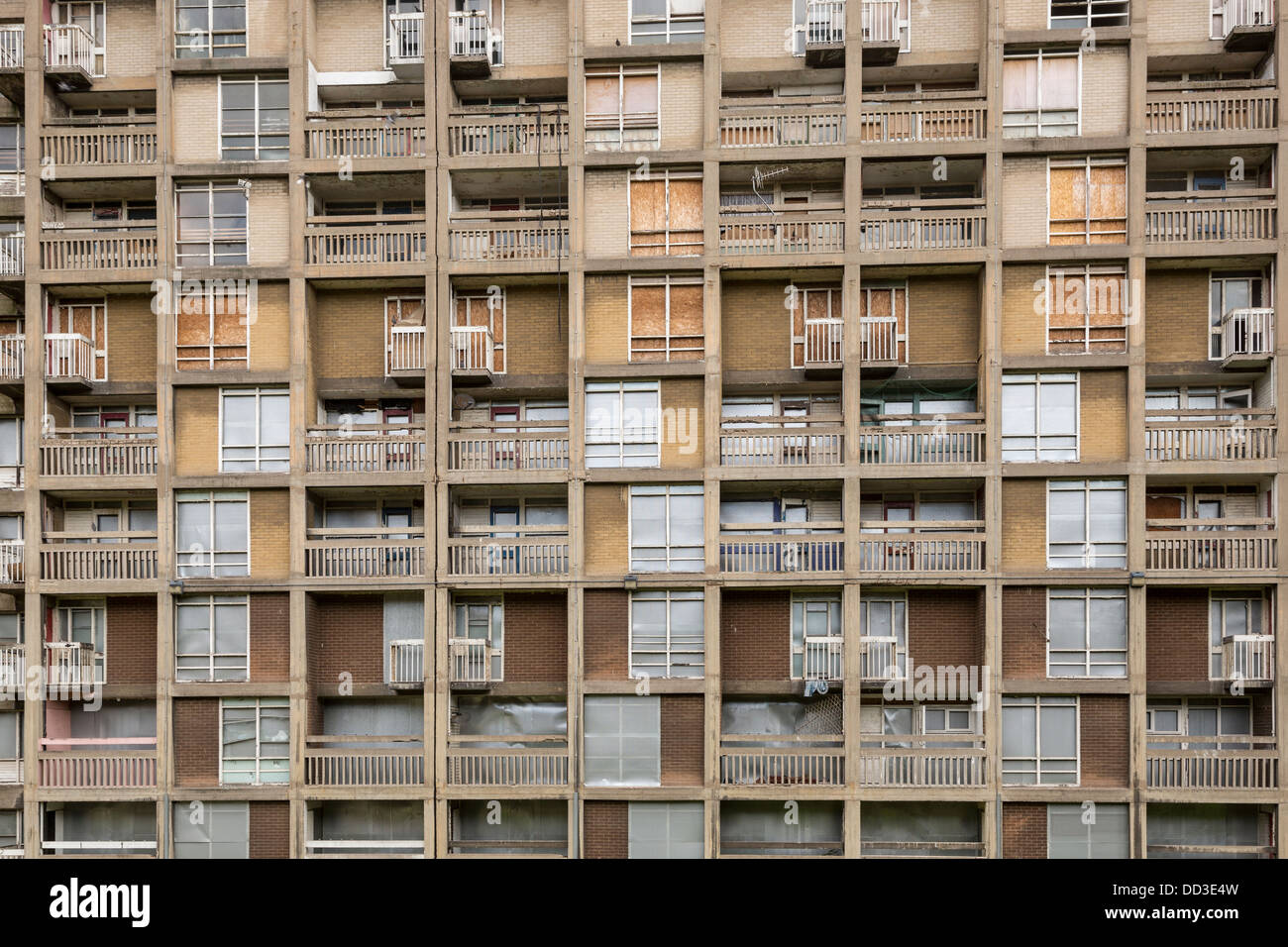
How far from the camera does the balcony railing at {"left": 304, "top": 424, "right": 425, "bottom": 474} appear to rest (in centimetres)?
2267

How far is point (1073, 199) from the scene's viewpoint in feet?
73.6

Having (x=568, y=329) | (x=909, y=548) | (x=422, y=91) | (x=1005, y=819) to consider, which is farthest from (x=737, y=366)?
(x=1005, y=819)

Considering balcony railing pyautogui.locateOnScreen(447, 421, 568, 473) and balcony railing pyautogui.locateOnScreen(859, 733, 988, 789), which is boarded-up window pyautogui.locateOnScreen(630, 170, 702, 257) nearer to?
balcony railing pyautogui.locateOnScreen(447, 421, 568, 473)

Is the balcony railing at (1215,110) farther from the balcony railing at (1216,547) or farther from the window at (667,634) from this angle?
the window at (667,634)

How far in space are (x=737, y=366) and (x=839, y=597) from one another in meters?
5.82

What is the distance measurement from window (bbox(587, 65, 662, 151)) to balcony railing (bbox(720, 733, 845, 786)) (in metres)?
13.7

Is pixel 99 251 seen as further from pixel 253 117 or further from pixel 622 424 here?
pixel 622 424

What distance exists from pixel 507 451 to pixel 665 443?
3622mm

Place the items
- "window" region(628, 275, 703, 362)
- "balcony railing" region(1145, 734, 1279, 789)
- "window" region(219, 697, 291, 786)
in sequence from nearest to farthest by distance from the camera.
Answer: "balcony railing" region(1145, 734, 1279, 789), "window" region(219, 697, 291, 786), "window" region(628, 275, 703, 362)

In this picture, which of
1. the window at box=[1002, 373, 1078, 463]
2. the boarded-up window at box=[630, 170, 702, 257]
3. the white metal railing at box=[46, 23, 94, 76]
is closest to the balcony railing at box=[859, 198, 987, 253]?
the window at box=[1002, 373, 1078, 463]

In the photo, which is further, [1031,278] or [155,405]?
[155,405]

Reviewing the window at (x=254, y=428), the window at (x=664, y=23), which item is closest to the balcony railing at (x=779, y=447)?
the window at (x=664, y=23)

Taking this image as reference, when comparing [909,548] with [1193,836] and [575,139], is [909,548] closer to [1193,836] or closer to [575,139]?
[1193,836]

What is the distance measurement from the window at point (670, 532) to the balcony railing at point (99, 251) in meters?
12.8
